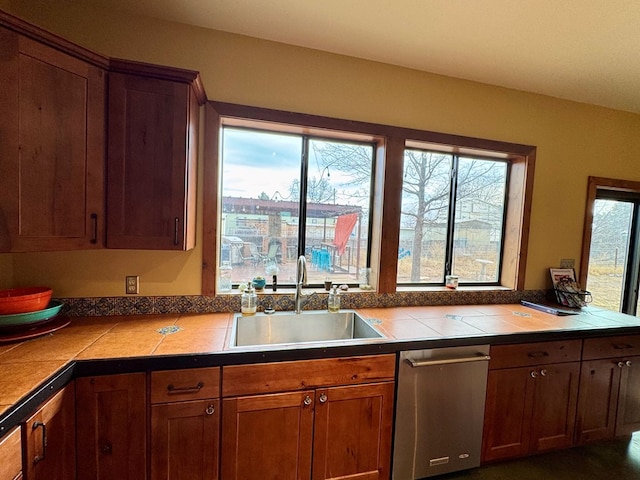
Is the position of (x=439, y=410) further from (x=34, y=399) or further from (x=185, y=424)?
(x=34, y=399)

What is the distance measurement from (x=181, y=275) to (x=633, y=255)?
4.37 metres

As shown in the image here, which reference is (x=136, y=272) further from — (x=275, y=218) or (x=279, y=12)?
(x=279, y=12)

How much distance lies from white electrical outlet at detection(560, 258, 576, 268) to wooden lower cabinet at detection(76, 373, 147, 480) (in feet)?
11.2

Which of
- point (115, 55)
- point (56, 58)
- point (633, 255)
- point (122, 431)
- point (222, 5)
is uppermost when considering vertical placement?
point (222, 5)

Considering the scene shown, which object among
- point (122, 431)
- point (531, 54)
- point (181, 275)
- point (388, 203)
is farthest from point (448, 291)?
point (122, 431)

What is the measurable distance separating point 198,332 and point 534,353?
2.07 m

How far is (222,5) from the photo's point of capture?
1.59 m

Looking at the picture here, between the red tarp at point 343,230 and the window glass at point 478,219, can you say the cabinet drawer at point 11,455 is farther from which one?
the window glass at point 478,219

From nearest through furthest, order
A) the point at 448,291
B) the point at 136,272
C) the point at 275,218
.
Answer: the point at 136,272, the point at 275,218, the point at 448,291

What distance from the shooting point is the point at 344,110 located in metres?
2.06

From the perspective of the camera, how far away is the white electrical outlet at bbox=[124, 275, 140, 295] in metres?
1.78

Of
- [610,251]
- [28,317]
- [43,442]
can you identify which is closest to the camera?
[43,442]

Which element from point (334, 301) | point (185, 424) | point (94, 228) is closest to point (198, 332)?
point (185, 424)

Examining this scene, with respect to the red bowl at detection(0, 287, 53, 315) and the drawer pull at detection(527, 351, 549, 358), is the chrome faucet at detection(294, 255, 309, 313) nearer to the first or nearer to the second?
the red bowl at detection(0, 287, 53, 315)
